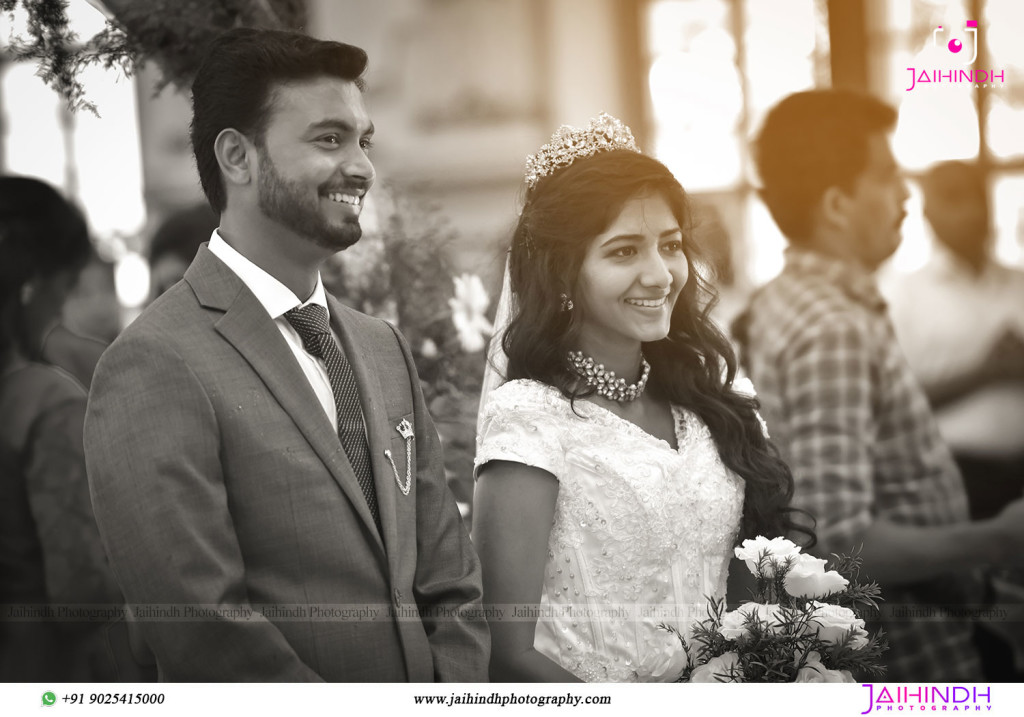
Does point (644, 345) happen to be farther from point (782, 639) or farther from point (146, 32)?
point (146, 32)

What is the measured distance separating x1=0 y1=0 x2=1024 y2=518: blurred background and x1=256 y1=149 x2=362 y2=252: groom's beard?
0.69m

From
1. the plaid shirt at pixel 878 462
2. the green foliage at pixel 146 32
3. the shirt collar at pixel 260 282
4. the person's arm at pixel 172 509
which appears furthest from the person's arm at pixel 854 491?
the green foliage at pixel 146 32

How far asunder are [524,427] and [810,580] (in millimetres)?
670

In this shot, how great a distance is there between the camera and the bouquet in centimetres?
228

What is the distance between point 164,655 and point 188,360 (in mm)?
589

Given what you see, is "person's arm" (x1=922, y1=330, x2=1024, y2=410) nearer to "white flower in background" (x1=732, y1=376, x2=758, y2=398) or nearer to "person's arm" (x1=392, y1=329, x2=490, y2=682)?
"white flower in background" (x1=732, y1=376, x2=758, y2=398)

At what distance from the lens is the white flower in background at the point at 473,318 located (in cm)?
302

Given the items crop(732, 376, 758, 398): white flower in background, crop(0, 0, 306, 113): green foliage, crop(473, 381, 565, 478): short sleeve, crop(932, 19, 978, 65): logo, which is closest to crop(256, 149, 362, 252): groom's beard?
crop(473, 381, 565, 478): short sleeve

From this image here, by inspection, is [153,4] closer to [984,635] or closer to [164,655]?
[164,655]

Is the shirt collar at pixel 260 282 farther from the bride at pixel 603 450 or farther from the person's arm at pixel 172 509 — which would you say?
the bride at pixel 603 450

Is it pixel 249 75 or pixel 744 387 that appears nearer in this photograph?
pixel 249 75

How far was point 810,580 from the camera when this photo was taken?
229 centimetres
